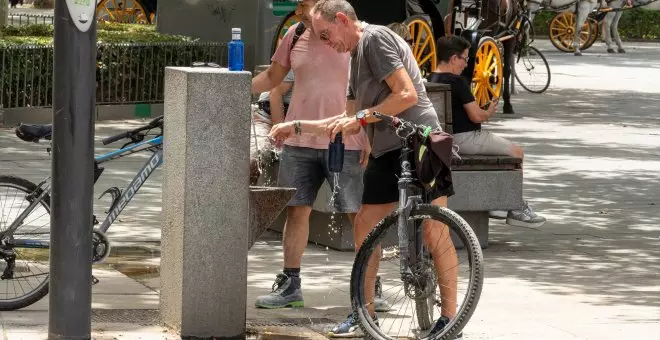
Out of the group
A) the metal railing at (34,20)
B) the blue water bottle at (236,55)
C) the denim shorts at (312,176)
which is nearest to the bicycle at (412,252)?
the blue water bottle at (236,55)

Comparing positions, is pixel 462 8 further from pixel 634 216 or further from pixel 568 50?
pixel 568 50

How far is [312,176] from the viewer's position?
8.14 metres

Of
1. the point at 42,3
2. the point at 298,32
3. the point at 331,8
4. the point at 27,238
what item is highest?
the point at 331,8

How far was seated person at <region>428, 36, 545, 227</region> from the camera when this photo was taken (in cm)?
987

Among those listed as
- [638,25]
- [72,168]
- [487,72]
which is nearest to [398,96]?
[72,168]

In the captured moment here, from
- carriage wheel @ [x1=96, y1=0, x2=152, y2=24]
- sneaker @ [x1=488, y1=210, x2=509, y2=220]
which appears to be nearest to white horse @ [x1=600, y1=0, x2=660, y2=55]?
carriage wheel @ [x1=96, y1=0, x2=152, y2=24]

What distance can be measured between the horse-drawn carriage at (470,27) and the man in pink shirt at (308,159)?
1036 centimetres

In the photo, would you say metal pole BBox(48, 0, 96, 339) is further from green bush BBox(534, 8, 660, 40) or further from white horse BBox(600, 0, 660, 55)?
green bush BBox(534, 8, 660, 40)

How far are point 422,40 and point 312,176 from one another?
11.2 metres

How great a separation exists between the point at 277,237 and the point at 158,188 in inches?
90.8

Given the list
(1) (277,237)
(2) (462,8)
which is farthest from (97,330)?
(2) (462,8)

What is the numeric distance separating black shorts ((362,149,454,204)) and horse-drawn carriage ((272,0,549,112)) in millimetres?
11151

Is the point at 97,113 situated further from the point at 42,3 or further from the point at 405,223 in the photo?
the point at 42,3

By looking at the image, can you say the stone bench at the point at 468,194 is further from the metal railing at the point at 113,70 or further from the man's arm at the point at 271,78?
the metal railing at the point at 113,70
